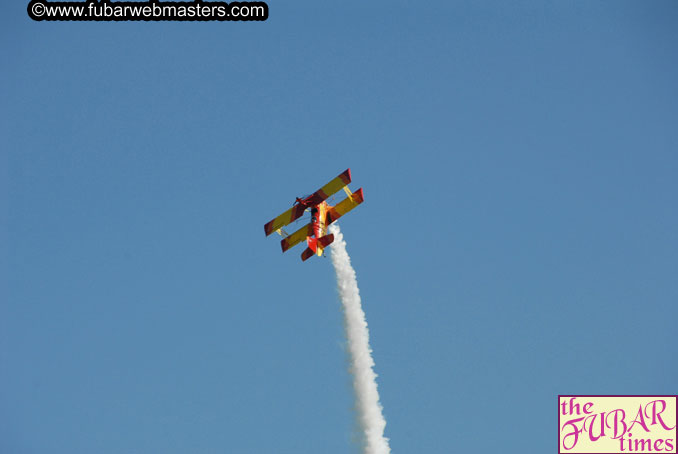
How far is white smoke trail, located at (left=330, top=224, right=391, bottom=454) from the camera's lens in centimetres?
6400

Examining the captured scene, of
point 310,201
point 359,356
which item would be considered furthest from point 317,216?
point 359,356

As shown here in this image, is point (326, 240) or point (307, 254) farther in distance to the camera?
point (326, 240)

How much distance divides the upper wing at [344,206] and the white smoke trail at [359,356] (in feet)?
5.67

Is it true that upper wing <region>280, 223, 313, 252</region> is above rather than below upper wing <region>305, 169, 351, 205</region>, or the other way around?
below

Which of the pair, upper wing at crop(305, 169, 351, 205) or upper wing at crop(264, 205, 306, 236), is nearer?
upper wing at crop(305, 169, 351, 205)

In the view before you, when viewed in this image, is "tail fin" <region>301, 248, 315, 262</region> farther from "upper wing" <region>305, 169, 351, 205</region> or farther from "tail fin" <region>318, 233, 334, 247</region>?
"upper wing" <region>305, 169, 351, 205</region>

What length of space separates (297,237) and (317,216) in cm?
165

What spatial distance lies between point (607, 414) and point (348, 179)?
18136 mm

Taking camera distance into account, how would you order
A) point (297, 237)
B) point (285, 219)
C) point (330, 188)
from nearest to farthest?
point (330, 188) < point (297, 237) < point (285, 219)

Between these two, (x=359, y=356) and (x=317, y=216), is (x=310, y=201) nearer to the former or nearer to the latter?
(x=317, y=216)

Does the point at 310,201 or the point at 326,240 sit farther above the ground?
the point at 310,201

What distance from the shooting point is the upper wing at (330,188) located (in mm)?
62875

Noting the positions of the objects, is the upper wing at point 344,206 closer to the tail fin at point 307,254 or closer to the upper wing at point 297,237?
the upper wing at point 297,237

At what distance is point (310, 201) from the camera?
63.6 meters
